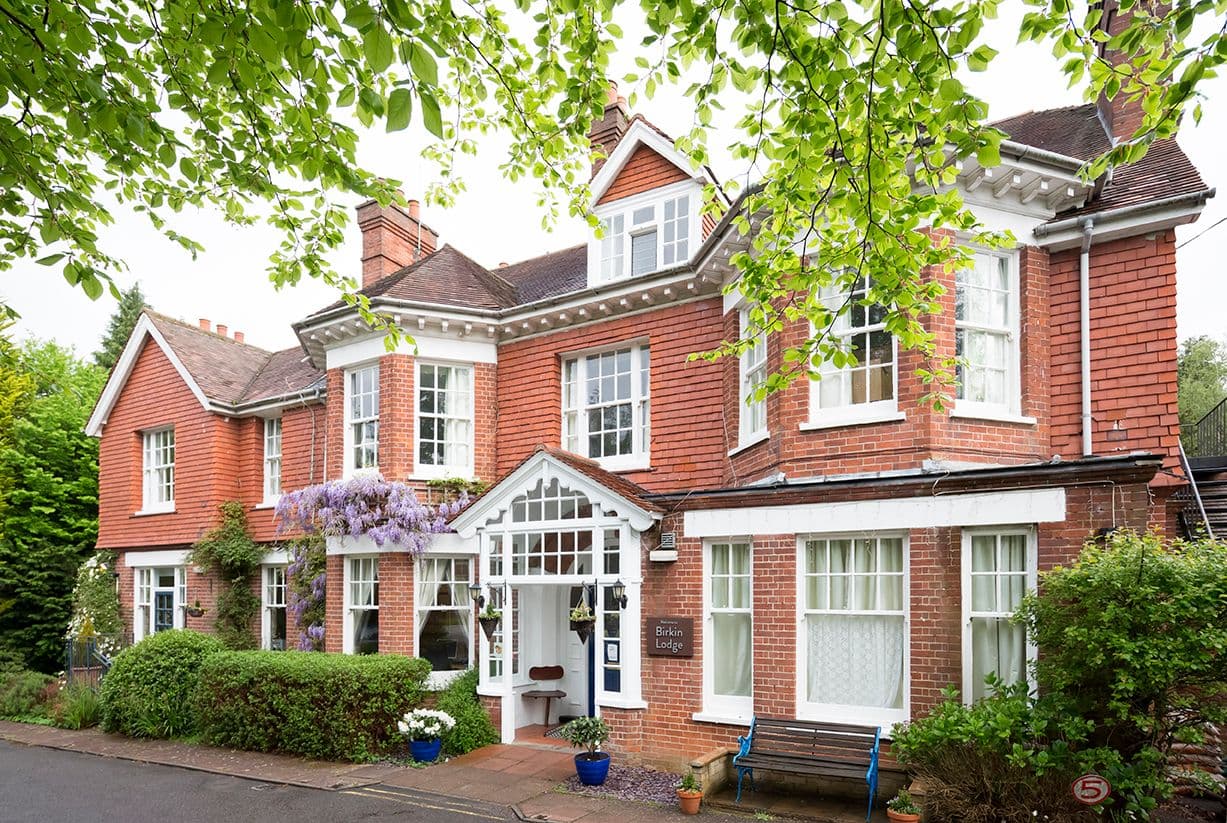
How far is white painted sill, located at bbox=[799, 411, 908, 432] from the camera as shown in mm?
10070

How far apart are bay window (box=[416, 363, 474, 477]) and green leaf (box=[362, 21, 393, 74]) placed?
11.4m

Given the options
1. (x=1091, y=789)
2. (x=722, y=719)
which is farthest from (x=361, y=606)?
(x=1091, y=789)

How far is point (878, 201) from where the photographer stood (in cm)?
638

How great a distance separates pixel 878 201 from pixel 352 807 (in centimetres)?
903

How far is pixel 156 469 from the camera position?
20.2 metres

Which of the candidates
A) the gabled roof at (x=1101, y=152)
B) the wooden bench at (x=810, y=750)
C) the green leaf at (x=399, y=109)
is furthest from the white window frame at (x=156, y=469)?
the gabled roof at (x=1101, y=152)

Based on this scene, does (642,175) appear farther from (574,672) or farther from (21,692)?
(21,692)

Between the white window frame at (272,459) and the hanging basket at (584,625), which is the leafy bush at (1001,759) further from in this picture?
the white window frame at (272,459)

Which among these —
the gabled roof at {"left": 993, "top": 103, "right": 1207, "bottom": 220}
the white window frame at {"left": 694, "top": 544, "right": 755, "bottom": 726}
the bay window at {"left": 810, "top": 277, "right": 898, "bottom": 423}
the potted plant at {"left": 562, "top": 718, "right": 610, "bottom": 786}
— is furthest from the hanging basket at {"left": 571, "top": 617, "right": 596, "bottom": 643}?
the gabled roof at {"left": 993, "top": 103, "right": 1207, "bottom": 220}

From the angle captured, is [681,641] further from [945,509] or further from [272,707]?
[272,707]

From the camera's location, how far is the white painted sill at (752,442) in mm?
11434

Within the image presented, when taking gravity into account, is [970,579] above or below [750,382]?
below

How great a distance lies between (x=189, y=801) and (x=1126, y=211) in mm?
13761

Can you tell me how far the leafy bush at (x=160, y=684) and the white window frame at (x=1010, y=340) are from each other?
43.3 ft
